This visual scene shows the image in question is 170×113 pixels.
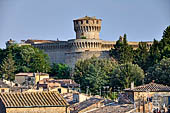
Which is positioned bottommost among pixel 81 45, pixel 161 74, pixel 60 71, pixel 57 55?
pixel 161 74

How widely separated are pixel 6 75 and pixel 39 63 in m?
9.88

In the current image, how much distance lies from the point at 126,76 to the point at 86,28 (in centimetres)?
5405

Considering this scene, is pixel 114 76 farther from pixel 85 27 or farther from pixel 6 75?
pixel 85 27

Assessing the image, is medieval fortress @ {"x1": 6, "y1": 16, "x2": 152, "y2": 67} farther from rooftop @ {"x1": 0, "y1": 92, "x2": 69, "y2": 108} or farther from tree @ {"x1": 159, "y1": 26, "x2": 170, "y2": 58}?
rooftop @ {"x1": 0, "y1": 92, "x2": 69, "y2": 108}

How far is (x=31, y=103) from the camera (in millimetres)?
37594

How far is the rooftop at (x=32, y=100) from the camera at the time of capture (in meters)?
37.5

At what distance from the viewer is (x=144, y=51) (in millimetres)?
114375

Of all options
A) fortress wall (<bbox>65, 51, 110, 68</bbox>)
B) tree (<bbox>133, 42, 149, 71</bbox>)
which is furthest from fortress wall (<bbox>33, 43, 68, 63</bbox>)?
tree (<bbox>133, 42, 149, 71</bbox>)

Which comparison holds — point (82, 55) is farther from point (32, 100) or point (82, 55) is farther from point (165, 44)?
point (32, 100)

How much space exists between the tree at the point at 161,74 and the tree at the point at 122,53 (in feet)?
75.8

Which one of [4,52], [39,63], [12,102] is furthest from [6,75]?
[12,102]

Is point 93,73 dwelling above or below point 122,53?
below

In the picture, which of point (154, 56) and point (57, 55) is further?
point (57, 55)

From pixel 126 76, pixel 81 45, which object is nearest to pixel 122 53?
pixel 81 45
